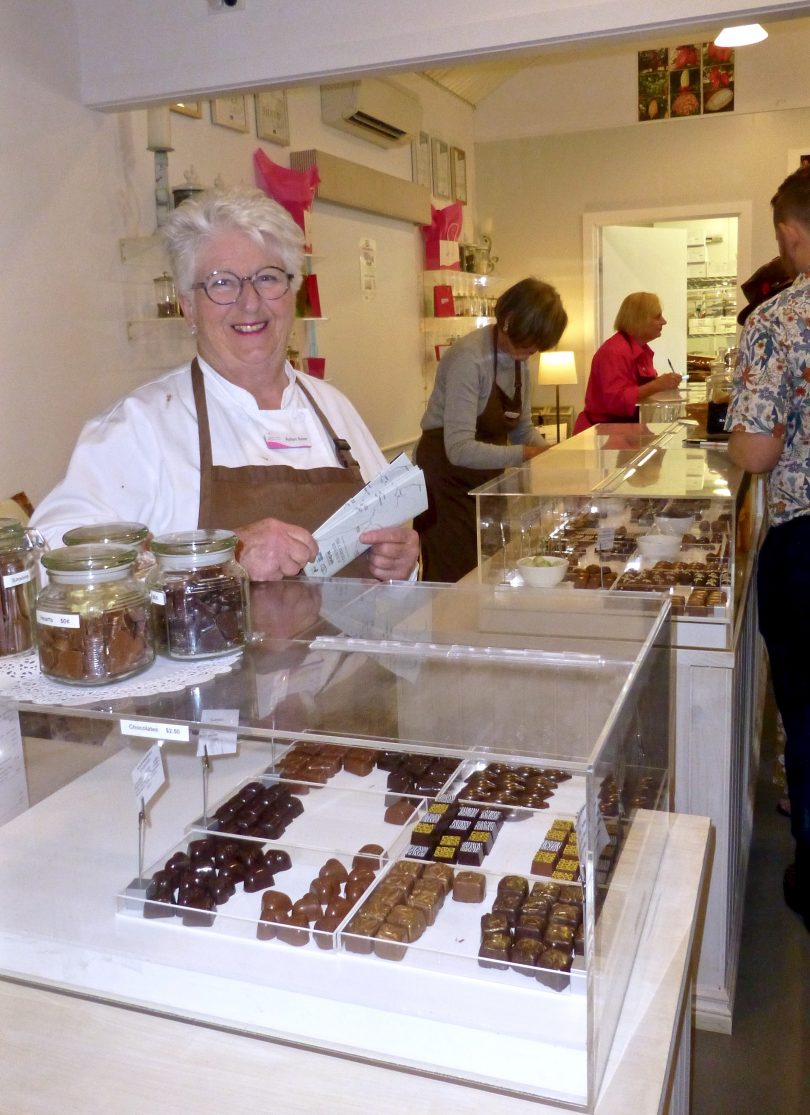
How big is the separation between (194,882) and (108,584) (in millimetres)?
400

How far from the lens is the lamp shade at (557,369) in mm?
7617

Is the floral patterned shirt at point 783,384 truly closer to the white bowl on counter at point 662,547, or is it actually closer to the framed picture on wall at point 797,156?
the white bowl on counter at point 662,547

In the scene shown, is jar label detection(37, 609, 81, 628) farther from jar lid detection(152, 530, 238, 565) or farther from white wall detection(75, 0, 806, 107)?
white wall detection(75, 0, 806, 107)

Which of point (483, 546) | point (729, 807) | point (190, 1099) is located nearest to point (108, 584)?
point (190, 1099)

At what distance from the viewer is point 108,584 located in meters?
1.08

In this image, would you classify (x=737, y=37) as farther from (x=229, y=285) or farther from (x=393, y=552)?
(x=393, y=552)

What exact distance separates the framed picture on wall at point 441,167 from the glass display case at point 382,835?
6.37 metres

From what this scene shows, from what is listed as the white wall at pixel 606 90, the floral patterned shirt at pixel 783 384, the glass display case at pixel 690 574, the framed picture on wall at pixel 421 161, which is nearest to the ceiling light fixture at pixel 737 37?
the white wall at pixel 606 90

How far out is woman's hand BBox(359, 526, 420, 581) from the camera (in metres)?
1.75

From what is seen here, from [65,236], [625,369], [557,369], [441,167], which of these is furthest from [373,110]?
[65,236]

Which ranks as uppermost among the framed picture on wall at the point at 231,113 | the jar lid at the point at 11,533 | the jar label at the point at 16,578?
the framed picture on wall at the point at 231,113

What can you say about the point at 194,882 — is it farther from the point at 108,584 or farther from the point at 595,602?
the point at 595,602

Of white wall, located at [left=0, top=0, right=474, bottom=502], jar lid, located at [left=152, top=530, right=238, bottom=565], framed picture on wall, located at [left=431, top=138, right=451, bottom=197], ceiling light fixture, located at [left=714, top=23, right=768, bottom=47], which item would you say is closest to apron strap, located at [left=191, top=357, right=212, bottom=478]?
jar lid, located at [left=152, top=530, right=238, bottom=565]

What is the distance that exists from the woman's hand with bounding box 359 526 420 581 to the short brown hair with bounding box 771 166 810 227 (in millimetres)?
1581
